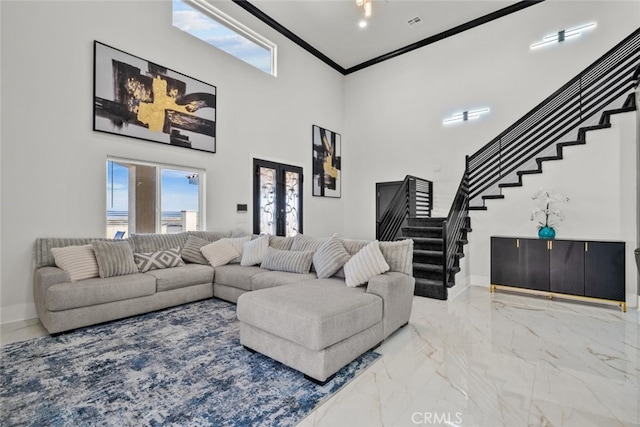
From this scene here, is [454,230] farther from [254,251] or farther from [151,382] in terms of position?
[151,382]

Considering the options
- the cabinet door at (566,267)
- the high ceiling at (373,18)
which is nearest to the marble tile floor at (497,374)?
the cabinet door at (566,267)

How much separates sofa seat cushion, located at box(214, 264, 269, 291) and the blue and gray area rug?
2.74ft

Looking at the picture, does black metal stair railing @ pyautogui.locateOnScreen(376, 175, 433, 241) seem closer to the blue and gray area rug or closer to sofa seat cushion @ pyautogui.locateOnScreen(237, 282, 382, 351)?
sofa seat cushion @ pyautogui.locateOnScreen(237, 282, 382, 351)

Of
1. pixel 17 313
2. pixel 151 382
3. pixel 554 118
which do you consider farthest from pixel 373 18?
pixel 17 313

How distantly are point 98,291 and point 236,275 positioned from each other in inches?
55.2

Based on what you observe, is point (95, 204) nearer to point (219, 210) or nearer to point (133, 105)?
point (133, 105)

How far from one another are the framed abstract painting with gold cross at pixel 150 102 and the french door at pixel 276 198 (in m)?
1.19

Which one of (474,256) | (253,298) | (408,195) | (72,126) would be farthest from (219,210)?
(474,256)

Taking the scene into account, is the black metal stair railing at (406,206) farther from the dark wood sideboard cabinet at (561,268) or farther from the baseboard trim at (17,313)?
the baseboard trim at (17,313)

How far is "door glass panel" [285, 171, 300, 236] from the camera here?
6.53 metres

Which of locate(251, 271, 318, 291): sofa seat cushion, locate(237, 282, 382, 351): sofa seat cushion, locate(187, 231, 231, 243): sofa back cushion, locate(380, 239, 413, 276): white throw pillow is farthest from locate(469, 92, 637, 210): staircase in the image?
locate(187, 231, 231, 243): sofa back cushion

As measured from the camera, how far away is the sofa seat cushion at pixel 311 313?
198cm

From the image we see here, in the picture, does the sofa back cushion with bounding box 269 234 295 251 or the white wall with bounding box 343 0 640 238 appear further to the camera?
the white wall with bounding box 343 0 640 238

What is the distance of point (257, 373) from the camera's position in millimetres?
2141
